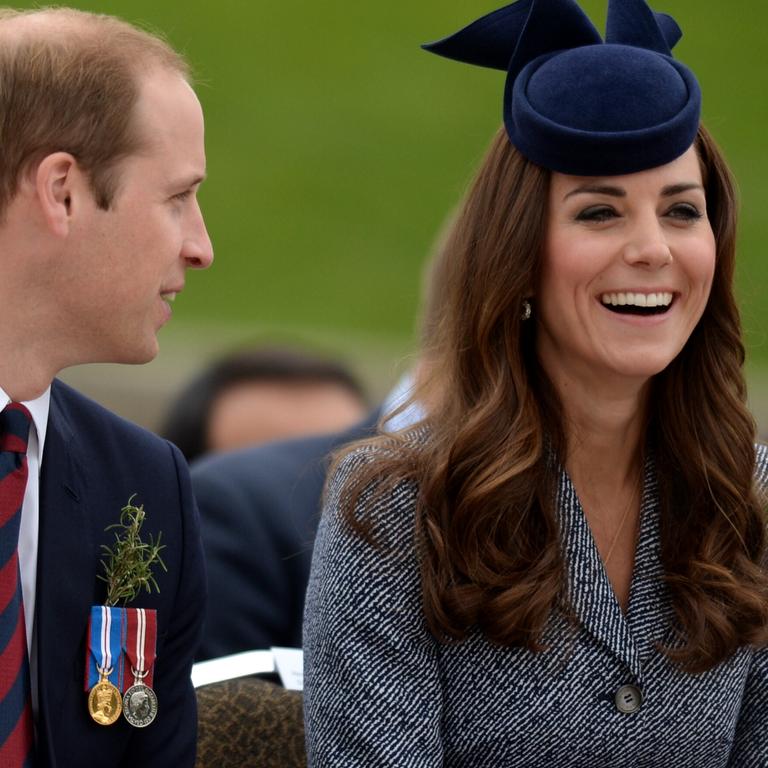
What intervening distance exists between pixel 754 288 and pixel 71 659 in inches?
58.2

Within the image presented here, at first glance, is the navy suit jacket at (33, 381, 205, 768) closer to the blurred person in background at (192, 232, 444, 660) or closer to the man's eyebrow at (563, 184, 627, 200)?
the man's eyebrow at (563, 184, 627, 200)

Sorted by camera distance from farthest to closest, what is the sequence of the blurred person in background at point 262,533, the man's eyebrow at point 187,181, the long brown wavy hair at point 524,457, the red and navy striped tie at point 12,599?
the blurred person in background at point 262,533, the long brown wavy hair at point 524,457, the man's eyebrow at point 187,181, the red and navy striped tie at point 12,599

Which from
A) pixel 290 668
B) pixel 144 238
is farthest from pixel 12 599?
pixel 290 668

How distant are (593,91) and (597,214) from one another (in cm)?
21

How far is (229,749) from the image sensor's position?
315 centimetres

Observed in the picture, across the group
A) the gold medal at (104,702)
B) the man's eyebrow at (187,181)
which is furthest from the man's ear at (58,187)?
the gold medal at (104,702)

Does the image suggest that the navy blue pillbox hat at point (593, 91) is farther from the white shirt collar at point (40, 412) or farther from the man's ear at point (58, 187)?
the white shirt collar at point (40, 412)

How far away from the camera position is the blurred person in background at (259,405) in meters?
6.27

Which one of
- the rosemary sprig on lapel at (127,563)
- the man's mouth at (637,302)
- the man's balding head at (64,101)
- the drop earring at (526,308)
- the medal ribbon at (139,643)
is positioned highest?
the man's balding head at (64,101)

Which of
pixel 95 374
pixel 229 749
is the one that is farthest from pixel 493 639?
pixel 95 374

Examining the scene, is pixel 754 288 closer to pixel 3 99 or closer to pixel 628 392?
pixel 628 392

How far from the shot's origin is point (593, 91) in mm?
2979

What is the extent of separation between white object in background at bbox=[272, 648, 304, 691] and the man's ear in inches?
40.4

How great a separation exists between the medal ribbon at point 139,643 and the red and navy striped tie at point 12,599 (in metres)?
0.21
